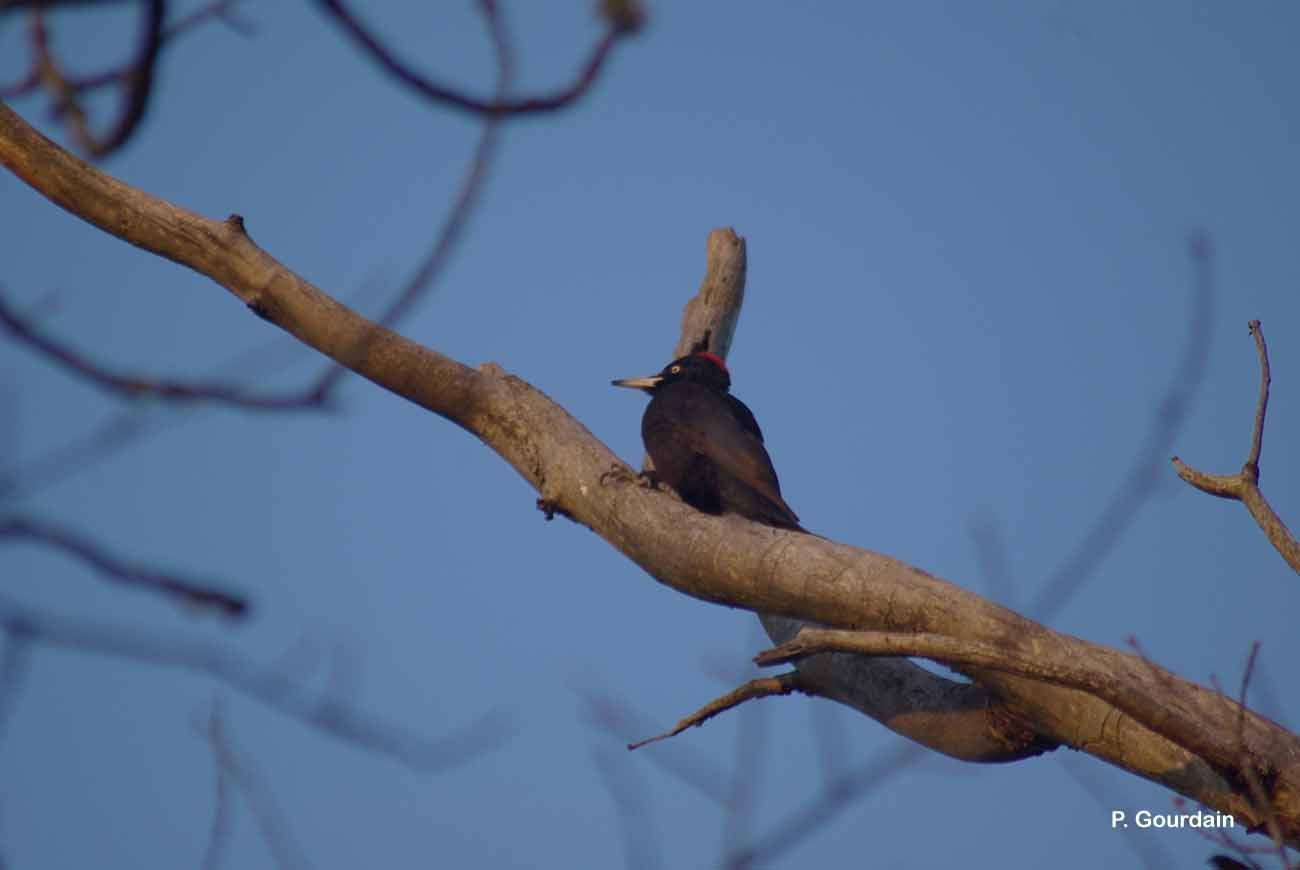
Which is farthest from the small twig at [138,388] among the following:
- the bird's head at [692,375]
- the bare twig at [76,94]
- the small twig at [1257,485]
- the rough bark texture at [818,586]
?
the bird's head at [692,375]

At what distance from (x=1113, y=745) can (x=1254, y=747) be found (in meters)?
0.40

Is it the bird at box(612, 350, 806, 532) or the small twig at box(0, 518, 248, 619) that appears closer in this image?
the small twig at box(0, 518, 248, 619)

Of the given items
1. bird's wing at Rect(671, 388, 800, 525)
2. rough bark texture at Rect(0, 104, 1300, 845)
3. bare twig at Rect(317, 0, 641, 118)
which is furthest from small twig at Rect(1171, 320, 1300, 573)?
bare twig at Rect(317, 0, 641, 118)

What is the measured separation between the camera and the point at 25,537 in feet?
3.21

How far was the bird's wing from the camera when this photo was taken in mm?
5035

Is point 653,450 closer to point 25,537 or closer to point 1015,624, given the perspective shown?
point 1015,624

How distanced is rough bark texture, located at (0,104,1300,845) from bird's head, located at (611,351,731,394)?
4.75 ft

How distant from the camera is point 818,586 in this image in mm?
3818

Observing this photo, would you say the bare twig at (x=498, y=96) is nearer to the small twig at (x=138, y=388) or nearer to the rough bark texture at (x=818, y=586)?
the small twig at (x=138, y=388)

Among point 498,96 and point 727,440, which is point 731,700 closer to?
point 727,440

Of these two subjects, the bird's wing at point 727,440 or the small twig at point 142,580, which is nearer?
the small twig at point 142,580

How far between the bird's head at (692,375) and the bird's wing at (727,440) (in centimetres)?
31

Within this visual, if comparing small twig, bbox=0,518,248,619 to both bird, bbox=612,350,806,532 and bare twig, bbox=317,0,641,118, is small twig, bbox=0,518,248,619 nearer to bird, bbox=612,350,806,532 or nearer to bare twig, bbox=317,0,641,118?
bare twig, bbox=317,0,641,118

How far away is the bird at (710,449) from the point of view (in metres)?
4.98
